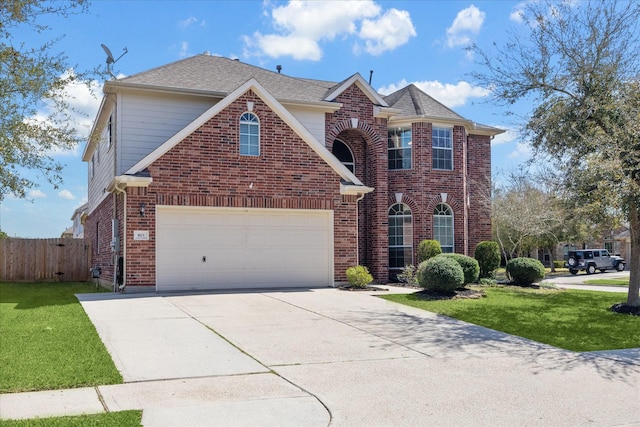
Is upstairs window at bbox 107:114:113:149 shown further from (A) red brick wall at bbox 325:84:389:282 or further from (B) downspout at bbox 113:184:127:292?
(A) red brick wall at bbox 325:84:389:282

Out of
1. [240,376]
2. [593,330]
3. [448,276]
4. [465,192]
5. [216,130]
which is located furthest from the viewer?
[465,192]

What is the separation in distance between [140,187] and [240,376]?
30.8ft

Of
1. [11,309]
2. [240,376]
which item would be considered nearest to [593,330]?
[240,376]

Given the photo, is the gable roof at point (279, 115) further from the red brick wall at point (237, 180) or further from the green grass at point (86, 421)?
the green grass at point (86, 421)

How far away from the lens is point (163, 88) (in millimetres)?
17266

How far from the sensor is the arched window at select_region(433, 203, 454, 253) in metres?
22.2

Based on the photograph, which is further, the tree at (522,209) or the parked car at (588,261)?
the parked car at (588,261)

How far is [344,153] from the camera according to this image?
70.8 feet

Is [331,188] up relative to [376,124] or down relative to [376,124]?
down

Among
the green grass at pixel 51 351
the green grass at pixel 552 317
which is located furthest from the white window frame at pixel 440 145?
the green grass at pixel 51 351

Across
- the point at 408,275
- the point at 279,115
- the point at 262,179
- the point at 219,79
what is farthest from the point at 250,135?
the point at 408,275

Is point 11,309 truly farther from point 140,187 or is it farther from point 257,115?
point 257,115

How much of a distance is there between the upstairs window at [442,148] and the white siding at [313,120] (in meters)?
4.77

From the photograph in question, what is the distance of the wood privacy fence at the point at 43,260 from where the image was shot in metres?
23.2
